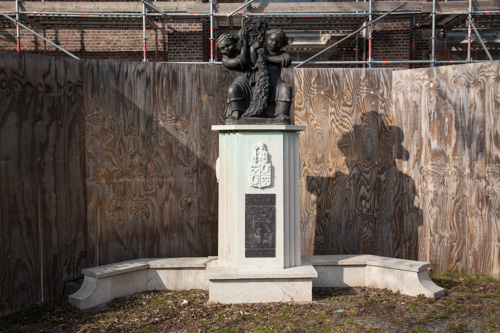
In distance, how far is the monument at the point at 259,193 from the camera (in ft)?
18.2

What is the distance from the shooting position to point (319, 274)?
615 cm

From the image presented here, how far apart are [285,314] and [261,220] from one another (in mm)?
1026

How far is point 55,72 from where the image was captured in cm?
605

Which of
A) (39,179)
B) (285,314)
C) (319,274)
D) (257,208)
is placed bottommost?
(285,314)

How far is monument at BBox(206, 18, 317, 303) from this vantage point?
219 inches

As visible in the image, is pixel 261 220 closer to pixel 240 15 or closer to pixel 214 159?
pixel 214 159

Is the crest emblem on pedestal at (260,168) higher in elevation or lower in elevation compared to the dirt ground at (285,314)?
higher

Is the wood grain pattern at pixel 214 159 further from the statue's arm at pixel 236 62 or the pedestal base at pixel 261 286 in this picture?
the pedestal base at pixel 261 286

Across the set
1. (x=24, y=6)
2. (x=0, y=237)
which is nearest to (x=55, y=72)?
(x=0, y=237)

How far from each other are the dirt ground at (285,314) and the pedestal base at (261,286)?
0.10 meters

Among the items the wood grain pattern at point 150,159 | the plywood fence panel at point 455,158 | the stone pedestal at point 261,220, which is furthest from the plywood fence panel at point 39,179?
the plywood fence panel at point 455,158

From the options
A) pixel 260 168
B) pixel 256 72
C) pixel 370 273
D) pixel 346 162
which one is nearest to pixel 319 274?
pixel 370 273

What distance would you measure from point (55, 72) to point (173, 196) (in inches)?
82.8

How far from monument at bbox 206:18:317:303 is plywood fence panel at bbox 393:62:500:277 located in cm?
201
